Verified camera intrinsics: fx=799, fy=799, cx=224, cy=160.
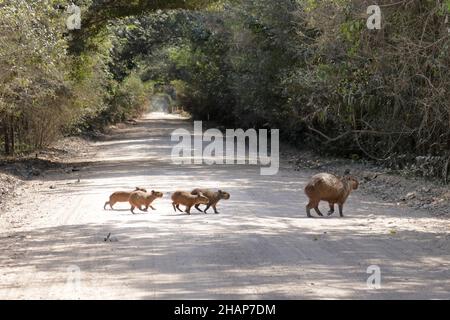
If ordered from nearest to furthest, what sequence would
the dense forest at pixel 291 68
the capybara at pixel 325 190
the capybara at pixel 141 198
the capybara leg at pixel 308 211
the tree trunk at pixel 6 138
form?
the capybara at pixel 325 190 < the capybara leg at pixel 308 211 < the capybara at pixel 141 198 < the dense forest at pixel 291 68 < the tree trunk at pixel 6 138

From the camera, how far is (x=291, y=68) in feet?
95.7

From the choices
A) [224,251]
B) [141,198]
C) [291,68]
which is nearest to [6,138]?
[291,68]

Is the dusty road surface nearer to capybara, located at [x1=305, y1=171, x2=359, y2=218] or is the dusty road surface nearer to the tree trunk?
capybara, located at [x1=305, y1=171, x2=359, y2=218]

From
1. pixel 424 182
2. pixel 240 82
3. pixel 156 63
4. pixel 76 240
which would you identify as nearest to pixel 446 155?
pixel 424 182

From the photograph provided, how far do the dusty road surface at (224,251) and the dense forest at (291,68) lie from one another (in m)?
3.15

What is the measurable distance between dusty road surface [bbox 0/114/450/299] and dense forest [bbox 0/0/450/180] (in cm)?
315

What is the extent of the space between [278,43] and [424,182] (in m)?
→ 11.6

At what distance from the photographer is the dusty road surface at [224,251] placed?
811 cm

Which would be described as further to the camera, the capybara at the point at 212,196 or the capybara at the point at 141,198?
the capybara at the point at 141,198

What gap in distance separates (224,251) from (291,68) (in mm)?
19722

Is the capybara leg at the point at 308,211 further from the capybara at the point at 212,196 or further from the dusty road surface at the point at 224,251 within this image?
the capybara at the point at 212,196

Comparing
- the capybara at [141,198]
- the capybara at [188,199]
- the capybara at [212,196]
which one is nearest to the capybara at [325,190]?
the capybara at [212,196]
